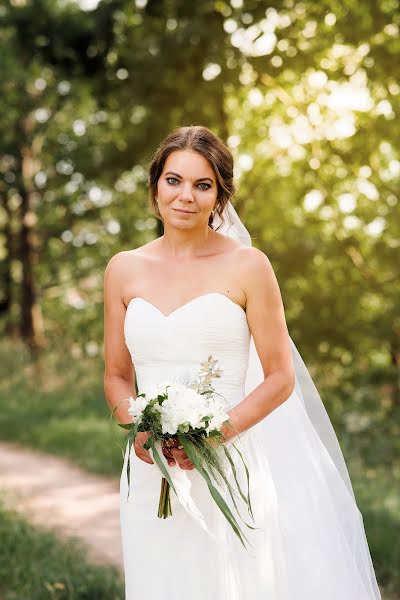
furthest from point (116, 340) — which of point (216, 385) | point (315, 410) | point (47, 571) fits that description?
point (47, 571)

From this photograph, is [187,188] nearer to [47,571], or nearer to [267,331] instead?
[267,331]

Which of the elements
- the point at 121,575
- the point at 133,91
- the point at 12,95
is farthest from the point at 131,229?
the point at 121,575

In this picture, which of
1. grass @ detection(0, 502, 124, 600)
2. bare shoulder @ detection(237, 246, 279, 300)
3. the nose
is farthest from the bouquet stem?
grass @ detection(0, 502, 124, 600)

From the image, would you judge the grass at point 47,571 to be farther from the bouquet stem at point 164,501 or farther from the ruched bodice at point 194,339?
the ruched bodice at point 194,339

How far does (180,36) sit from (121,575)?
20.6ft

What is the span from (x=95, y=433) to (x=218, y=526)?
6.47 m

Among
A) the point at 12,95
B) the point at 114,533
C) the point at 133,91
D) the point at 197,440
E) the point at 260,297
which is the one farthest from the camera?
the point at 12,95

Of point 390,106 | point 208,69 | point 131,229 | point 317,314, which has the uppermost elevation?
point 131,229

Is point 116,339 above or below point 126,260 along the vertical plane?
below

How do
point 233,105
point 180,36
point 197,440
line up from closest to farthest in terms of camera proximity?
1. point 197,440
2. point 180,36
3. point 233,105

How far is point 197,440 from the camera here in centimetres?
262

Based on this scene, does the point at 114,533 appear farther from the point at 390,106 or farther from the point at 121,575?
the point at 390,106

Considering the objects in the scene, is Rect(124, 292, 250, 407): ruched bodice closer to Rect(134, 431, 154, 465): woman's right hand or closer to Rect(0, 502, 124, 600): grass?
Rect(134, 431, 154, 465): woman's right hand

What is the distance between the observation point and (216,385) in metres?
2.95
